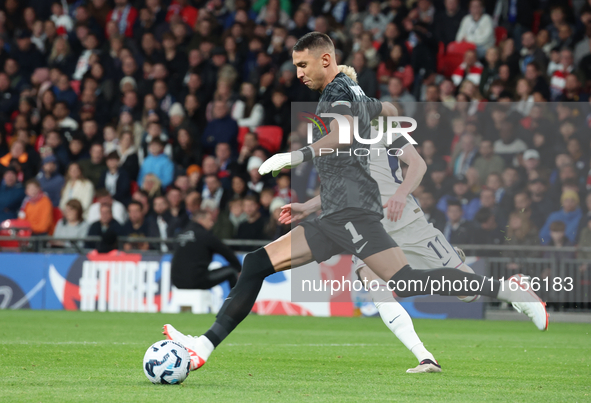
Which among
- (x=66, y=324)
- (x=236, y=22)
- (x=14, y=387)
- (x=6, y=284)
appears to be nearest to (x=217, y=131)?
(x=236, y=22)

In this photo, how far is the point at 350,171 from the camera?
6113 mm

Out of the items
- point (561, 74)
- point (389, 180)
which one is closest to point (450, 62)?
point (561, 74)

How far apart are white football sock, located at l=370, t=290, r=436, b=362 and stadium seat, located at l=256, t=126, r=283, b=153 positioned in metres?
9.29

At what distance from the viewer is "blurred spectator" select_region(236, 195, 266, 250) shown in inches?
570

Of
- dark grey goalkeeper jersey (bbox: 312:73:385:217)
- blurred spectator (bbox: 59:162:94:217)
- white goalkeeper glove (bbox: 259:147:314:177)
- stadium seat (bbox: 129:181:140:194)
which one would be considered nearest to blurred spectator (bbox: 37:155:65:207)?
blurred spectator (bbox: 59:162:94:217)

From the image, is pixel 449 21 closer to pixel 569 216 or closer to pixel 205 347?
pixel 569 216

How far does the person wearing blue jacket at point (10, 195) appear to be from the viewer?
16.8 meters

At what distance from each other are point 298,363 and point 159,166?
964cm

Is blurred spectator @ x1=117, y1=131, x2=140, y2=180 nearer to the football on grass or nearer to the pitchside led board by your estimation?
the pitchside led board

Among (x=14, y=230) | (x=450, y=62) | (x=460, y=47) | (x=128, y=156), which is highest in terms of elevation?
(x=460, y=47)

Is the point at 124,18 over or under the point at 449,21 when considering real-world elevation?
over

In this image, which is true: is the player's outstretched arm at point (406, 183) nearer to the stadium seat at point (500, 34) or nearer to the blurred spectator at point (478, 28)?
the blurred spectator at point (478, 28)

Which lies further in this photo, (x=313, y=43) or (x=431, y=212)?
(x=431, y=212)

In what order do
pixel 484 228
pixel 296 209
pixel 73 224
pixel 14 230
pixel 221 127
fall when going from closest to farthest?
pixel 296 209 < pixel 484 228 < pixel 14 230 < pixel 73 224 < pixel 221 127
